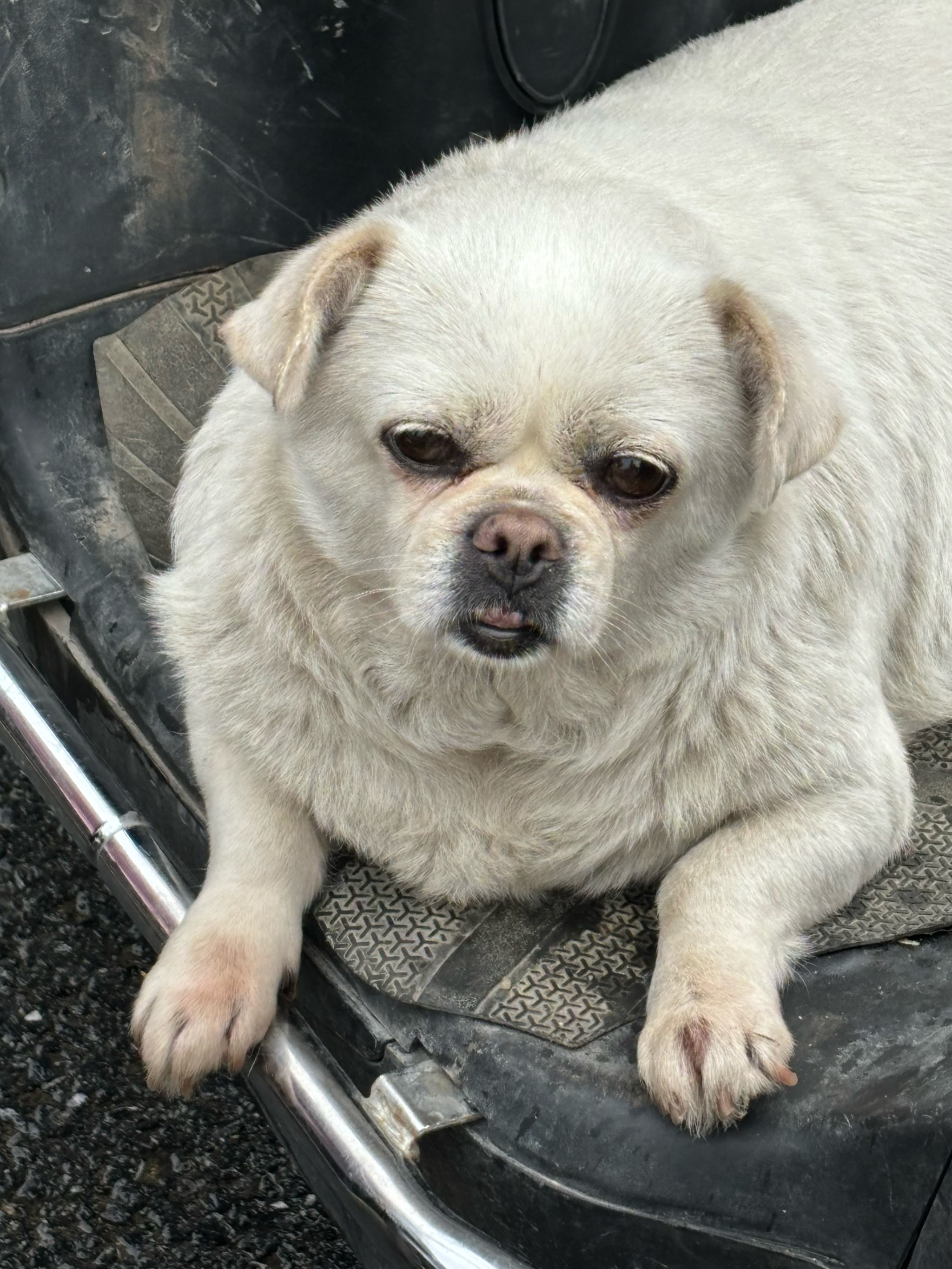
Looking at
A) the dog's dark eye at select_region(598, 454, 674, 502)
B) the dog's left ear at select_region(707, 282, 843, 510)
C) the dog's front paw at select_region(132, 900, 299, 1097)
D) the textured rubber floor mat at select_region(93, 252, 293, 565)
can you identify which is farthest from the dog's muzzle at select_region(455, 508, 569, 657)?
the textured rubber floor mat at select_region(93, 252, 293, 565)

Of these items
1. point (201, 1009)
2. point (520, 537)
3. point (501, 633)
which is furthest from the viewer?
point (201, 1009)

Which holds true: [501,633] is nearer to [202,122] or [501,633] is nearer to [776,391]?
[776,391]

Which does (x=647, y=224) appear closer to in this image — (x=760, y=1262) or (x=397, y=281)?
(x=397, y=281)

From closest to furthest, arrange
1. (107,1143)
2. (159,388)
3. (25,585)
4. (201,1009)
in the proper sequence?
(201,1009), (107,1143), (25,585), (159,388)

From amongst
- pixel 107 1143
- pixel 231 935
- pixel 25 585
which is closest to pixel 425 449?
pixel 231 935

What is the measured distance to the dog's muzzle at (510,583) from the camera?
171 cm

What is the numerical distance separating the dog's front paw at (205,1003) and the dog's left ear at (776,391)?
0.91 meters

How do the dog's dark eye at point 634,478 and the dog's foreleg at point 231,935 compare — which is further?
the dog's foreleg at point 231,935

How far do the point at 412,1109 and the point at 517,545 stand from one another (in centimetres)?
74

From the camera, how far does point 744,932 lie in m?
1.96

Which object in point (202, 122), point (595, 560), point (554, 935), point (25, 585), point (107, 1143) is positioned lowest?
point (107, 1143)

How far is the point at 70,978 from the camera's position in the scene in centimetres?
281

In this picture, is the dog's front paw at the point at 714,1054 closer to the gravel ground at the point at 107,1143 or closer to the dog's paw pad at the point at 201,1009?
the dog's paw pad at the point at 201,1009

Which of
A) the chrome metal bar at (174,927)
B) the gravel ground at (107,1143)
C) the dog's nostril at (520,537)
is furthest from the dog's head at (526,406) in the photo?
the gravel ground at (107,1143)
